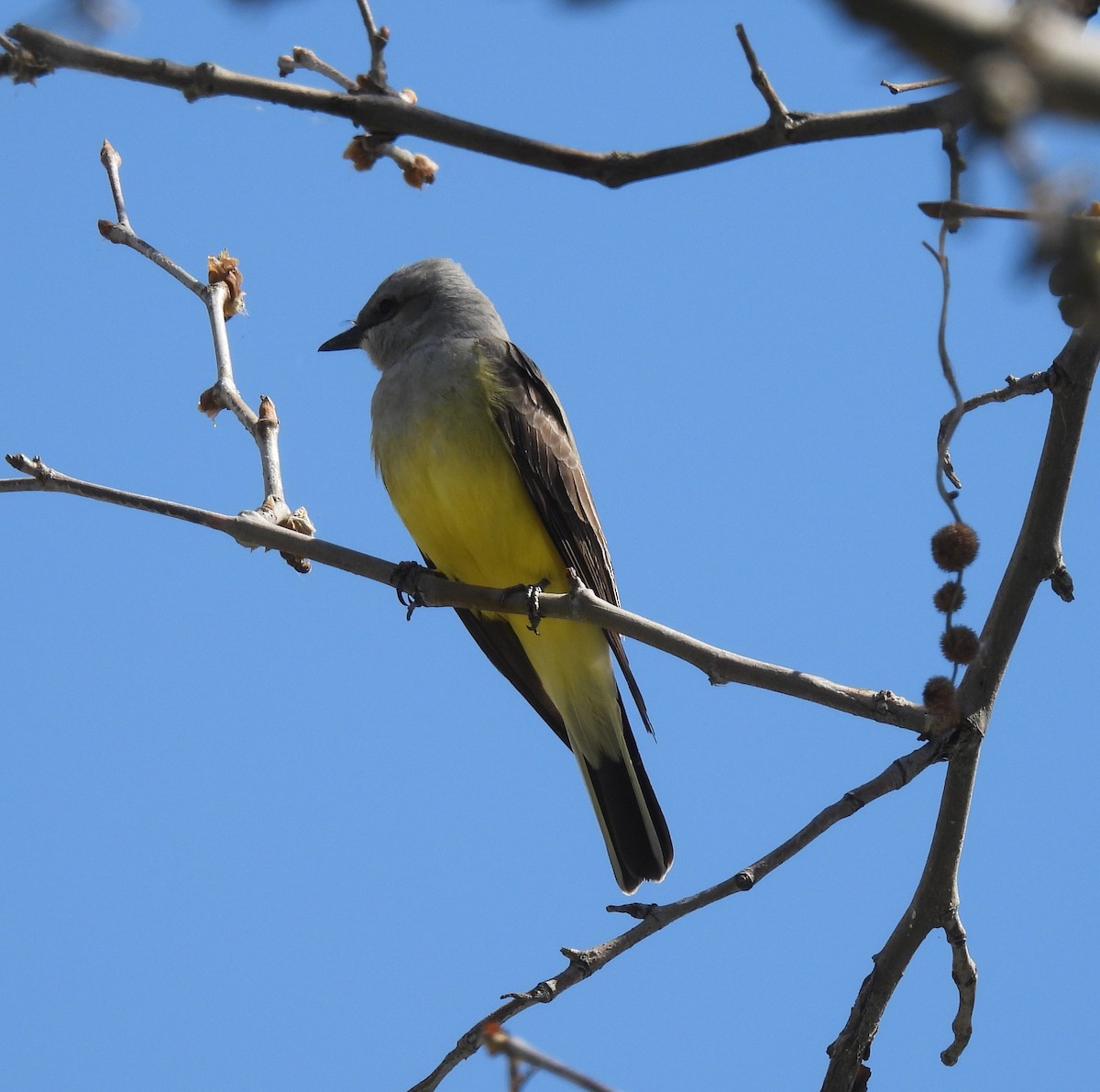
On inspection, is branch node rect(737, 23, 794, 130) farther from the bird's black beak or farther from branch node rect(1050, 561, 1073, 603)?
the bird's black beak

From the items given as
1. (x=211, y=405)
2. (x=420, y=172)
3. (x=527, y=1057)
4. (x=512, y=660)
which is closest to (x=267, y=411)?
(x=211, y=405)

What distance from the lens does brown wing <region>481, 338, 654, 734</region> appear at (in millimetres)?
6039

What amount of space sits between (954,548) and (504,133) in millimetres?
1518

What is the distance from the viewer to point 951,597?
3260mm

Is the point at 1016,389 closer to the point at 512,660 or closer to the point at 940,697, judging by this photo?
the point at 940,697

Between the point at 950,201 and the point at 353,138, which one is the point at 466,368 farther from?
the point at 950,201

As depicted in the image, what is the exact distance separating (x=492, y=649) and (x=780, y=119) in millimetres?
4546

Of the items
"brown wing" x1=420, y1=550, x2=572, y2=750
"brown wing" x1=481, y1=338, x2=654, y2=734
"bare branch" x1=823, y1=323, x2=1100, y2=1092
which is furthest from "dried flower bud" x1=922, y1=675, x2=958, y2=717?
"brown wing" x1=420, y1=550, x2=572, y2=750

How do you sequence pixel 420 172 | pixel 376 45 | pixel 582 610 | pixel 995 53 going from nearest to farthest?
1. pixel 995 53
2. pixel 376 45
3. pixel 420 172
4. pixel 582 610

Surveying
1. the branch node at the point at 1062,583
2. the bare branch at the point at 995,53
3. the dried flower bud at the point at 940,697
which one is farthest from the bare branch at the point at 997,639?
the bare branch at the point at 995,53

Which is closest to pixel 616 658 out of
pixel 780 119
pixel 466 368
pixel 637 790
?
pixel 637 790

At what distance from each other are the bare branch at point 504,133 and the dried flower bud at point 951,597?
49.8 inches

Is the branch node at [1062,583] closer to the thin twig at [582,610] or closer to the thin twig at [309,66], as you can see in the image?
the thin twig at [582,610]

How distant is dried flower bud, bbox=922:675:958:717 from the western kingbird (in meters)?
2.81
